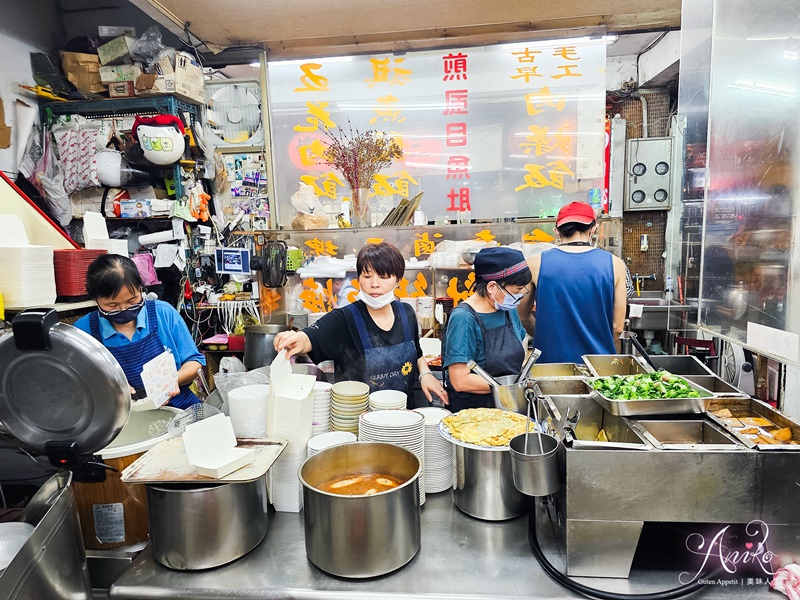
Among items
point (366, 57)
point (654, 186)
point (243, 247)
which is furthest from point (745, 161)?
point (654, 186)

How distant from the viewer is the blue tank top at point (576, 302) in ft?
8.51

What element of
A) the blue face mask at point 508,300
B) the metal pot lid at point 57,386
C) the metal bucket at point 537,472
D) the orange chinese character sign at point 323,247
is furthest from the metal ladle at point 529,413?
the orange chinese character sign at point 323,247

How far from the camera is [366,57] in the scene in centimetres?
423

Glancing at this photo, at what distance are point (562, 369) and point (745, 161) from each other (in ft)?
3.45

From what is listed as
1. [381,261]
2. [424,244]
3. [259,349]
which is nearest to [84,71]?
[259,349]

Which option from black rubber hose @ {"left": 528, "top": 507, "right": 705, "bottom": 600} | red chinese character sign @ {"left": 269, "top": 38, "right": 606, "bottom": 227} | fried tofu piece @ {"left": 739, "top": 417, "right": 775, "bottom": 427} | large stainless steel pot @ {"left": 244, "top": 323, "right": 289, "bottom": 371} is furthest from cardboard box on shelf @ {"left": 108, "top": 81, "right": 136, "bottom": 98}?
fried tofu piece @ {"left": 739, "top": 417, "right": 775, "bottom": 427}

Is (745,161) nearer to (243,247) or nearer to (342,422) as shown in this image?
(342,422)

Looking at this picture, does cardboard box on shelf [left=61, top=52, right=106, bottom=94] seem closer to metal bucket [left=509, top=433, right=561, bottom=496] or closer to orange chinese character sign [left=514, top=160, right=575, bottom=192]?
orange chinese character sign [left=514, top=160, right=575, bottom=192]

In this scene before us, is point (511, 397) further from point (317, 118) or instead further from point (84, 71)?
point (84, 71)

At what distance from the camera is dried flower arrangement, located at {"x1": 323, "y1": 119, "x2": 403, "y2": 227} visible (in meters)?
4.09

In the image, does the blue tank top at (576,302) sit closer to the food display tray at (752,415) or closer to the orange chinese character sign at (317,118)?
the food display tray at (752,415)

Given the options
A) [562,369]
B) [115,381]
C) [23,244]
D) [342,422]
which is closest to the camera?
[115,381]

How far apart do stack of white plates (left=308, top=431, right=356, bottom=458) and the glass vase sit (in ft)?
9.57

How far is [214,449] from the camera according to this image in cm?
132
